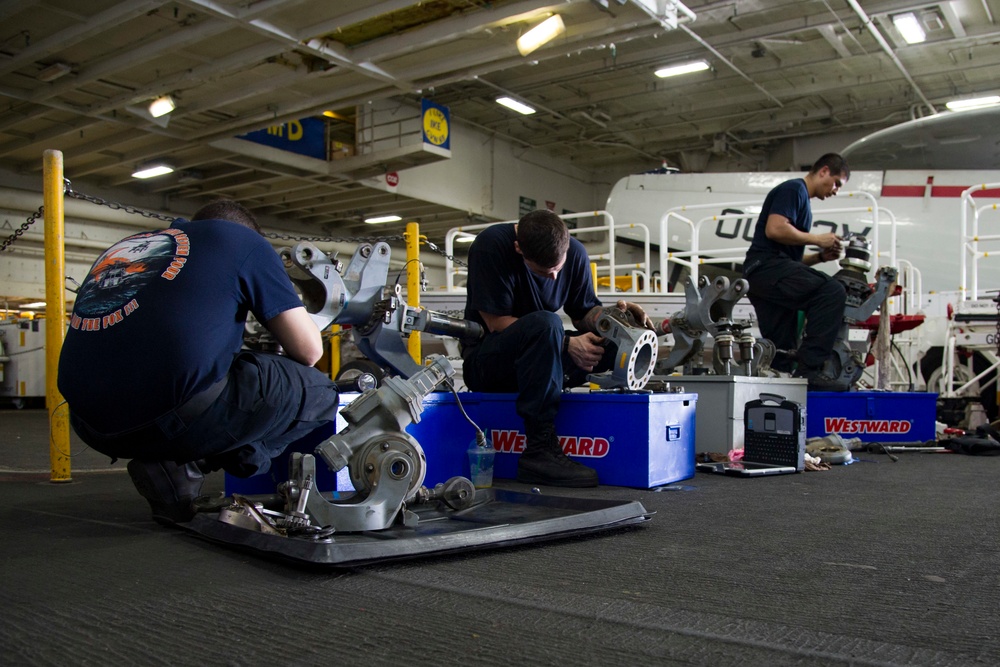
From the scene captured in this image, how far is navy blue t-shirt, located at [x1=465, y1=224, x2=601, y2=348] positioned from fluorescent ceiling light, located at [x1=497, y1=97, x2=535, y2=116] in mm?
10573

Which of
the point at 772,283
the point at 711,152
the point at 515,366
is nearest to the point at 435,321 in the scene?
the point at 515,366

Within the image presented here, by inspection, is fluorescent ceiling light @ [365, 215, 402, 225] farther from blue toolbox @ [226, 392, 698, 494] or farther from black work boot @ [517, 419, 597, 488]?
black work boot @ [517, 419, 597, 488]

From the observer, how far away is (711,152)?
630 inches

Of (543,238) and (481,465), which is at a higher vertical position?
(543,238)

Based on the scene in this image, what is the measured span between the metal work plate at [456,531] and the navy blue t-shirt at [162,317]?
1.16ft

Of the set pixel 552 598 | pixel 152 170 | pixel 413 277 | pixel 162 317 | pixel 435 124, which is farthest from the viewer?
pixel 435 124

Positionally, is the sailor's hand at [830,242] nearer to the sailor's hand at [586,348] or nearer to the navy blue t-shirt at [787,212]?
the navy blue t-shirt at [787,212]

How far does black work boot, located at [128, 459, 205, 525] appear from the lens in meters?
2.09

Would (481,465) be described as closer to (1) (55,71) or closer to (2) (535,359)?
(2) (535,359)

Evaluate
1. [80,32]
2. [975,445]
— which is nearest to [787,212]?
[975,445]

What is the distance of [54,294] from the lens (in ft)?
10.9

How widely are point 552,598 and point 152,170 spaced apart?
1076cm

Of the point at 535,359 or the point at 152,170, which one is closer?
the point at 535,359

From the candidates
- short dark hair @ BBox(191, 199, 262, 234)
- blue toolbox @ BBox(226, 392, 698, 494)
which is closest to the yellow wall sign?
blue toolbox @ BBox(226, 392, 698, 494)
